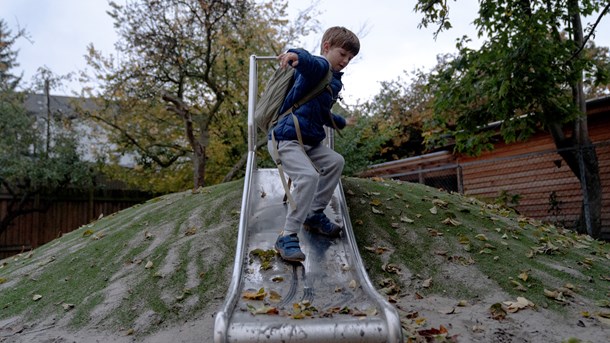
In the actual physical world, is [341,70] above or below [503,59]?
below

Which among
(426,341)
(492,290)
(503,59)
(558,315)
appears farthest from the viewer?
(503,59)

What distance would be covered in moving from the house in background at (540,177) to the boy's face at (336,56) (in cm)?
719

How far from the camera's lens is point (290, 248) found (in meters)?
3.75

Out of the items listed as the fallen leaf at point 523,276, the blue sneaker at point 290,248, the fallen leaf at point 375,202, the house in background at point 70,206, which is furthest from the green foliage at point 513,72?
the house in background at point 70,206

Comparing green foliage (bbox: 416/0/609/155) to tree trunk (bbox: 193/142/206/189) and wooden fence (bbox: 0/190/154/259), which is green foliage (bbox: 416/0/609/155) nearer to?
tree trunk (bbox: 193/142/206/189)

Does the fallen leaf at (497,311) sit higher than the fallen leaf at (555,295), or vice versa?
the fallen leaf at (555,295)

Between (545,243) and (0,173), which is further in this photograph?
(0,173)

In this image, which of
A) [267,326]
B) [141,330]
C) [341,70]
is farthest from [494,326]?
[141,330]

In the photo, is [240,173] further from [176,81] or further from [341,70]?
[341,70]

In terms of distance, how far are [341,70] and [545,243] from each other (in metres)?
3.47

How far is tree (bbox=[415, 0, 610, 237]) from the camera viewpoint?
8.06 m

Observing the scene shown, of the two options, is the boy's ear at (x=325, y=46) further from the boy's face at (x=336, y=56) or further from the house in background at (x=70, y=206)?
the house in background at (x=70, y=206)

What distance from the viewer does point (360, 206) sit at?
596 centimetres

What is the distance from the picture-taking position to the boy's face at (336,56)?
395cm
